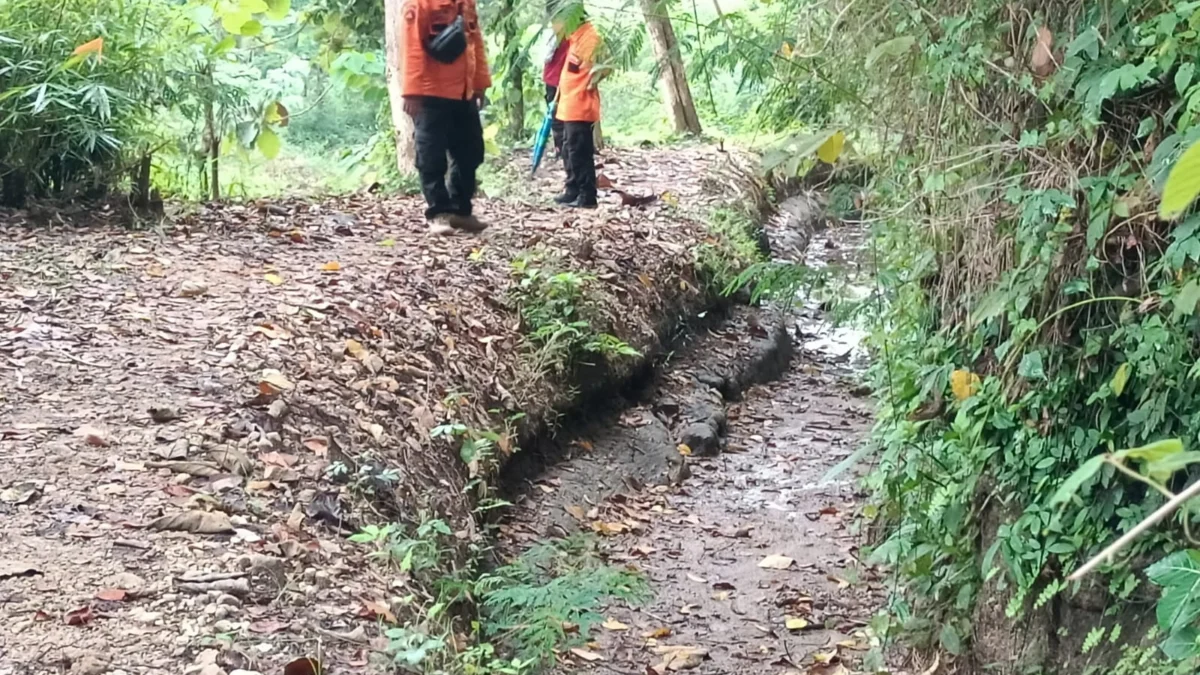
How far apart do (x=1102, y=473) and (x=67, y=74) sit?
5907 mm

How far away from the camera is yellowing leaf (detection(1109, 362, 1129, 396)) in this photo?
300 cm

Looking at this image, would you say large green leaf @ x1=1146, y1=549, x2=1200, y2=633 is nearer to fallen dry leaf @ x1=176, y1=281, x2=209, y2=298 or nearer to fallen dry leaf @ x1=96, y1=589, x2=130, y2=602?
fallen dry leaf @ x1=96, y1=589, x2=130, y2=602

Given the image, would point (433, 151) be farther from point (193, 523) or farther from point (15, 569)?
point (15, 569)

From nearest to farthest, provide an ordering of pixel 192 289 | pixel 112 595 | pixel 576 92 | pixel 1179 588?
pixel 1179 588 → pixel 112 595 → pixel 192 289 → pixel 576 92

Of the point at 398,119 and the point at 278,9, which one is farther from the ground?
the point at 278,9

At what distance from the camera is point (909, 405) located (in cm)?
395

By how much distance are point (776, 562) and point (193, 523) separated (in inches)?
117

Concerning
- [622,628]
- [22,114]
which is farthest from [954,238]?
[22,114]

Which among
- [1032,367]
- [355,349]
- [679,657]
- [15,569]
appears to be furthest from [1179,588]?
[355,349]

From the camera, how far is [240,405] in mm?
4184

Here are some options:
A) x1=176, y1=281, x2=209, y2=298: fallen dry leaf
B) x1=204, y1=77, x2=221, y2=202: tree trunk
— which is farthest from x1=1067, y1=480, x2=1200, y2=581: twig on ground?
x1=204, y1=77, x2=221, y2=202: tree trunk

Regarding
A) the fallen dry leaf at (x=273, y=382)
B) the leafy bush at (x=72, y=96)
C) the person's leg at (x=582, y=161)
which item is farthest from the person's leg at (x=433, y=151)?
the fallen dry leaf at (x=273, y=382)

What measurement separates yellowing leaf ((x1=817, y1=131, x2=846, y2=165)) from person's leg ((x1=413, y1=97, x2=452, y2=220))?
3490 mm

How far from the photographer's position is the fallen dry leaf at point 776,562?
5.33 m
